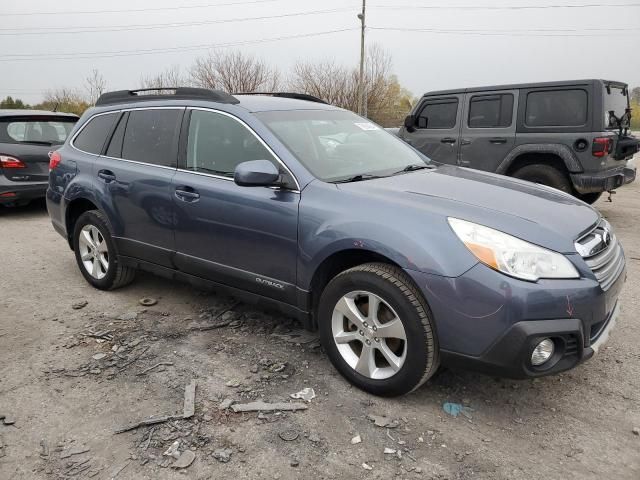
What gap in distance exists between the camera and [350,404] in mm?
2889

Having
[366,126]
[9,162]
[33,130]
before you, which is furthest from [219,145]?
[33,130]

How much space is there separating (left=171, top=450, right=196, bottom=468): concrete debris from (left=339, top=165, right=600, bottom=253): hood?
64.0 inches

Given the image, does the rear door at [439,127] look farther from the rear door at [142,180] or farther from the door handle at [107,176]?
the door handle at [107,176]

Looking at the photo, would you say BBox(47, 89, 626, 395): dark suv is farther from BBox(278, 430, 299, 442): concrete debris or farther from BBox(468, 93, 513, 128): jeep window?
BBox(468, 93, 513, 128): jeep window

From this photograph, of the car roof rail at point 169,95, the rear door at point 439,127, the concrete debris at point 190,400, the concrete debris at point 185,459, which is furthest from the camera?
the rear door at point 439,127

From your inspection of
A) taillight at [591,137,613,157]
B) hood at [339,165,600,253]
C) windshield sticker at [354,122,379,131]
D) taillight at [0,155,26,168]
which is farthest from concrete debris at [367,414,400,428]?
taillight at [0,155,26,168]

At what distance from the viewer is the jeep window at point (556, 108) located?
6.97m

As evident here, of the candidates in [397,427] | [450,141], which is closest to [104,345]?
[397,427]

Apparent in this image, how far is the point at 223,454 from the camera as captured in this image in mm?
2484

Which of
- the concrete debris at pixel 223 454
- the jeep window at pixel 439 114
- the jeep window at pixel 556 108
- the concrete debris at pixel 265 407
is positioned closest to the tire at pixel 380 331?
the concrete debris at pixel 265 407

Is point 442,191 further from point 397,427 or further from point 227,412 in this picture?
point 227,412

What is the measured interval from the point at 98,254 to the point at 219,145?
1.78m

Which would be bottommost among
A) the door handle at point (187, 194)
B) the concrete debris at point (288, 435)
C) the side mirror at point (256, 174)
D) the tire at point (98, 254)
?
the concrete debris at point (288, 435)

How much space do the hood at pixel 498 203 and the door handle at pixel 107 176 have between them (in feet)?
7.14
